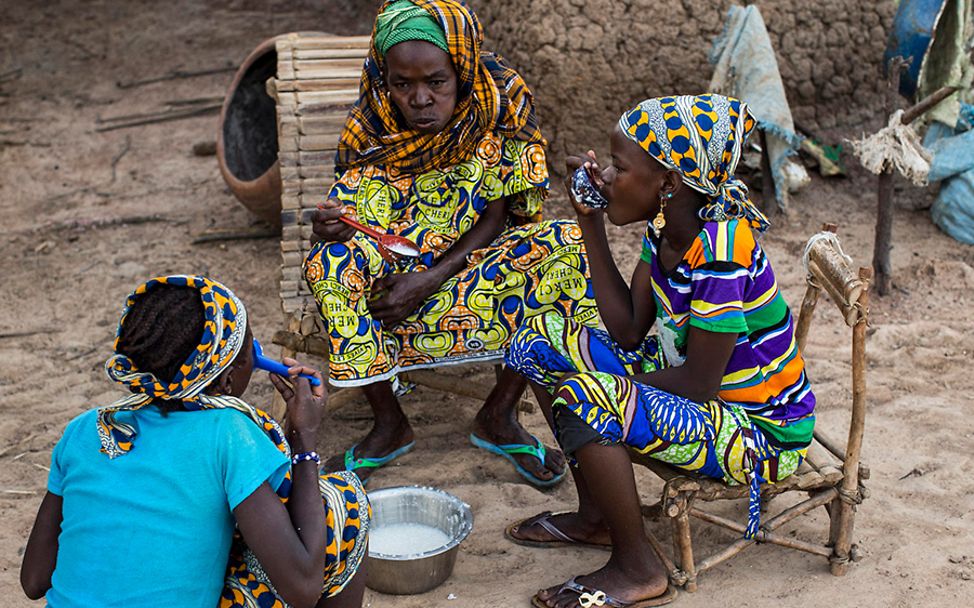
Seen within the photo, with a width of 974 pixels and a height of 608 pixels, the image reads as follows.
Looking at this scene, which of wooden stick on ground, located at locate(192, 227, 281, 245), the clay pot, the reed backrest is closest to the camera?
the reed backrest

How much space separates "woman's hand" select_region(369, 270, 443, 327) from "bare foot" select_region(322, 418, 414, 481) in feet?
1.30

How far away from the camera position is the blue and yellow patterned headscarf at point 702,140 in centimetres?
247

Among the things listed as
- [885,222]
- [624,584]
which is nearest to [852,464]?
[624,584]

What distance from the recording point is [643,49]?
5.01m

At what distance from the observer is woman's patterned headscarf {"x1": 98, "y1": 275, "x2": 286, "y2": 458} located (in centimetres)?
189

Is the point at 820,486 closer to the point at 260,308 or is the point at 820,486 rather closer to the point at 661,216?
the point at 661,216

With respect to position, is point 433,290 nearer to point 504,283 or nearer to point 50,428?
point 504,283

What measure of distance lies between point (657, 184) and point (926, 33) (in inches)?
97.0

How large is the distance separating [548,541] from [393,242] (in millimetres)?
1048

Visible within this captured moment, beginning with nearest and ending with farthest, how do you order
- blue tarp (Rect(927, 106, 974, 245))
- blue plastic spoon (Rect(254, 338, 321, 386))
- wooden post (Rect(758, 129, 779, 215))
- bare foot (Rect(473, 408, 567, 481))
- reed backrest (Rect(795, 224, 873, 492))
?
blue plastic spoon (Rect(254, 338, 321, 386)) → reed backrest (Rect(795, 224, 873, 492)) → bare foot (Rect(473, 408, 567, 481)) → blue tarp (Rect(927, 106, 974, 245)) → wooden post (Rect(758, 129, 779, 215))

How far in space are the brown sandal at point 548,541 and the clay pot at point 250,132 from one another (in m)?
2.49

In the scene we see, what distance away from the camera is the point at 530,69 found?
5.03m

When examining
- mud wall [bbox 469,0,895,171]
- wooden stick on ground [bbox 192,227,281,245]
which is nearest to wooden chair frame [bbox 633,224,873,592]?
mud wall [bbox 469,0,895,171]

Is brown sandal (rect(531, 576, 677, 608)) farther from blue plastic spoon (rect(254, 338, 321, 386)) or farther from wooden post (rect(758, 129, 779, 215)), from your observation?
wooden post (rect(758, 129, 779, 215))
